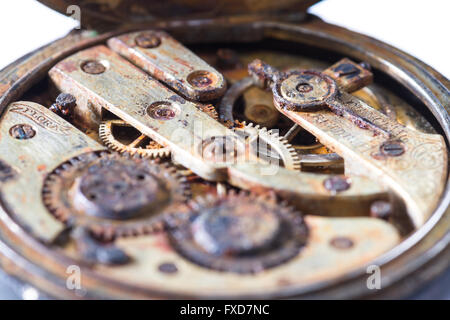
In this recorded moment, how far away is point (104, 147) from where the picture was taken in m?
2.54

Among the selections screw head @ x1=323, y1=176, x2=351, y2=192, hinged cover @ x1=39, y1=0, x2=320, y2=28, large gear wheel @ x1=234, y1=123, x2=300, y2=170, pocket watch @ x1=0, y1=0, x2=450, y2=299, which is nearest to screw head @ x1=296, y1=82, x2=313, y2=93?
pocket watch @ x1=0, y1=0, x2=450, y2=299

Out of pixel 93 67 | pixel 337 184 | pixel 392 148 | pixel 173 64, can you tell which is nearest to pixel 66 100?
pixel 93 67

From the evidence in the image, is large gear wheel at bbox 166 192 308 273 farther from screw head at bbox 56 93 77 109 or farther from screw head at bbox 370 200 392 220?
screw head at bbox 56 93 77 109

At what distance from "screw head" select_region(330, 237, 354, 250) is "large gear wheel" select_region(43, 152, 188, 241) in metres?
0.46

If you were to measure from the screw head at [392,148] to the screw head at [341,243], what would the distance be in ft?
1.35

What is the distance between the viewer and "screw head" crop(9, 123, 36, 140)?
100 inches

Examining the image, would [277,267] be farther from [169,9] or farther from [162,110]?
[169,9]

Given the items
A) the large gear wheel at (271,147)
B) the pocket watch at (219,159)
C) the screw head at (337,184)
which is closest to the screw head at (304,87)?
the pocket watch at (219,159)

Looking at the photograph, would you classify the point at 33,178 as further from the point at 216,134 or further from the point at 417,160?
the point at 417,160

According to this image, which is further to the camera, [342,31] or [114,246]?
[342,31]

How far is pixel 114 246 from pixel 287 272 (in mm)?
475

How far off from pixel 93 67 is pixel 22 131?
1.42 feet
